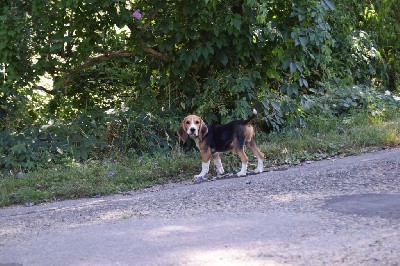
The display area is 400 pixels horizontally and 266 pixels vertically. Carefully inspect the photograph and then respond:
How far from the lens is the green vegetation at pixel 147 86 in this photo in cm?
1171

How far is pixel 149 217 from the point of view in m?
7.91

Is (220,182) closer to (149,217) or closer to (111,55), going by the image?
(149,217)

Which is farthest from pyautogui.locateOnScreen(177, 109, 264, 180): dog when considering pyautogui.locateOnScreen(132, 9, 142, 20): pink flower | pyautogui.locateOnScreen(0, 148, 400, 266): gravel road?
pyautogui.locateOnScreen(132, 9, 142, 20): pink flower

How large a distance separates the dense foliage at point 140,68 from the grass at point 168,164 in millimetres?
524

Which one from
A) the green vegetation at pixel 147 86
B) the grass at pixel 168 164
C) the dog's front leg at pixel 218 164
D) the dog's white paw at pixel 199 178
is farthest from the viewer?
the green vegetation at pixel 147 86

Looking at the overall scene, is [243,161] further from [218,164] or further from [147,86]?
[147,86]

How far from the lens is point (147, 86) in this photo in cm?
1365

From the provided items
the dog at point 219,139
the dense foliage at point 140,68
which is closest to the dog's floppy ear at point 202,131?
the dog at point 219,139

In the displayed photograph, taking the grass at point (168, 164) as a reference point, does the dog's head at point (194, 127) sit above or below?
above

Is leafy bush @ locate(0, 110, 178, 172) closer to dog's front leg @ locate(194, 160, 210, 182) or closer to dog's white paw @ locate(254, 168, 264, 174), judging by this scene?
dog's front leg @ locate(194, 160, 210, 182)

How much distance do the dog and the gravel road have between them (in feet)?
2.68

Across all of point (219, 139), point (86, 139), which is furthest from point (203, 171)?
point (86, 139)

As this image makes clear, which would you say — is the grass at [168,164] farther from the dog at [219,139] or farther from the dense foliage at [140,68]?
the dense foliage at [140,68]

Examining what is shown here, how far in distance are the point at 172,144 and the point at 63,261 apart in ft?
21.5
